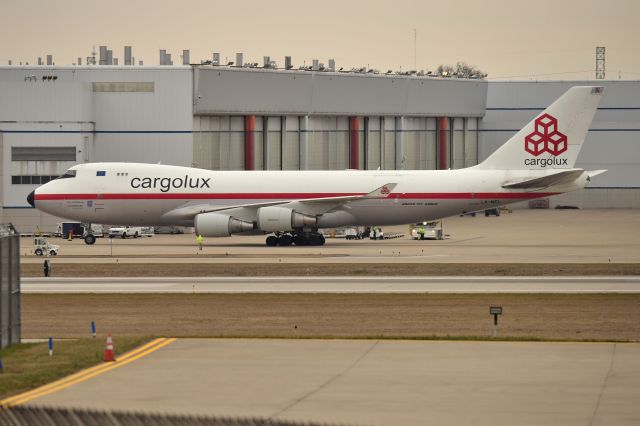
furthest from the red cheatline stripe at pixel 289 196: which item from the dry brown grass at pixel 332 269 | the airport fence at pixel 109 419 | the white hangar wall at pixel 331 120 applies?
the airport fence at pixel 109 419

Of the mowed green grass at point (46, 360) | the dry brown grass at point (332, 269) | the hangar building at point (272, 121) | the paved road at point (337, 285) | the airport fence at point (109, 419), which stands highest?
the hangar building at point (272, 121)

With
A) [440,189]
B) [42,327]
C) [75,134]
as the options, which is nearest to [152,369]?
[42,327]

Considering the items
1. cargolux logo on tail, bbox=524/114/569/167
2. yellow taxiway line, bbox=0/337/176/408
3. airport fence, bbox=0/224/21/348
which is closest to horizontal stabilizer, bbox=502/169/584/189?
cargolux logo on tail, bbox=524/114/569/167

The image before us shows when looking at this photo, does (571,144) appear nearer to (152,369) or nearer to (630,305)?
(630,305)

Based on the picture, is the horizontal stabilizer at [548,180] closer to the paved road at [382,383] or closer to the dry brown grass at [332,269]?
the dry brown grass at [332,269]

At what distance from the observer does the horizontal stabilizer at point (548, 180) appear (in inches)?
2776

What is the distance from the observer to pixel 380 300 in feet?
141

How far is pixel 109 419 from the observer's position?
68.6ft

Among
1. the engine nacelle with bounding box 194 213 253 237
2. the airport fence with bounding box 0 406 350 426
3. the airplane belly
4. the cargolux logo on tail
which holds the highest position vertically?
the cargolux logo on tail

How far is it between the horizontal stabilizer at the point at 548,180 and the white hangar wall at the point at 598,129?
5145 centimetres

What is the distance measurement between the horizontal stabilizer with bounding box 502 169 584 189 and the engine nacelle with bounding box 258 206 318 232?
42.5 feet

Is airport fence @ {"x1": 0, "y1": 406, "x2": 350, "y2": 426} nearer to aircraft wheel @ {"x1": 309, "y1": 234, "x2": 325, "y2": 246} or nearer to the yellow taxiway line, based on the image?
the yellow taxiway line

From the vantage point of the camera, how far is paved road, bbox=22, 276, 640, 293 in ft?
153

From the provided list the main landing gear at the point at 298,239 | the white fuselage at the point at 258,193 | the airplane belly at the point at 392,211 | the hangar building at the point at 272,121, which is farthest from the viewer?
the hangar building at the point at 272,121
